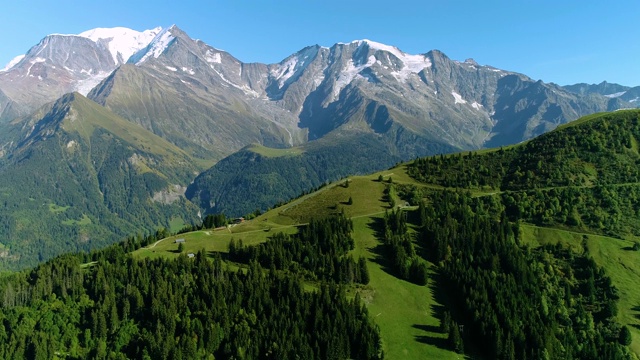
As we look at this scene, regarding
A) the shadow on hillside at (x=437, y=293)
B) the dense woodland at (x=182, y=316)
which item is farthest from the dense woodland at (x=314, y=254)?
the shadow on hillside at (x=437, y=293)

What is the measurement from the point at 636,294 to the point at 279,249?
374 ft

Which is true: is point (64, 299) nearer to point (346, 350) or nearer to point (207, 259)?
point (207, 259)

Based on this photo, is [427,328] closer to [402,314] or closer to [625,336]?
[402,314]

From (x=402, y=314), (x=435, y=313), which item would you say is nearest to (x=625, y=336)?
(x=435, y=313)

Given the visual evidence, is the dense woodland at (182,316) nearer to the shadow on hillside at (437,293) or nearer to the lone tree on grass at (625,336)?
the shadow on hillside at (437,293)

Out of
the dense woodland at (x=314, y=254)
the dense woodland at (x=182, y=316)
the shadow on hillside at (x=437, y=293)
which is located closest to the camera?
the dense woodland at (x=182, y=316)

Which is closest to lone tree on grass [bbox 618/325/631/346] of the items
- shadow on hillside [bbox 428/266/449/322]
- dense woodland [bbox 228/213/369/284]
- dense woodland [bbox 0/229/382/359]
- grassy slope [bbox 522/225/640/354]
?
grassy slope [bbox 522/225/640/354]

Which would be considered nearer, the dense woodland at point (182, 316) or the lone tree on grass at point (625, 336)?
the dense woodland at point (182, 316)

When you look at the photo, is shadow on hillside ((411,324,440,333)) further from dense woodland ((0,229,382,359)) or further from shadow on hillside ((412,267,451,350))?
dense woodland ((0,229,382,359))

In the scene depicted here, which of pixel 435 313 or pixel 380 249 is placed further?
pixel 380 249

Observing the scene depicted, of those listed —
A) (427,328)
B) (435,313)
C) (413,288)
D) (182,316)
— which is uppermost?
(413,288)

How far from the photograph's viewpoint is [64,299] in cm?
15188

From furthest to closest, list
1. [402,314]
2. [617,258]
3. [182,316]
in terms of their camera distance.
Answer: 1. [617,258]
2. [402,314]
3. [182,316]

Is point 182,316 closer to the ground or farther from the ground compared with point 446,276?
closer to the ground
